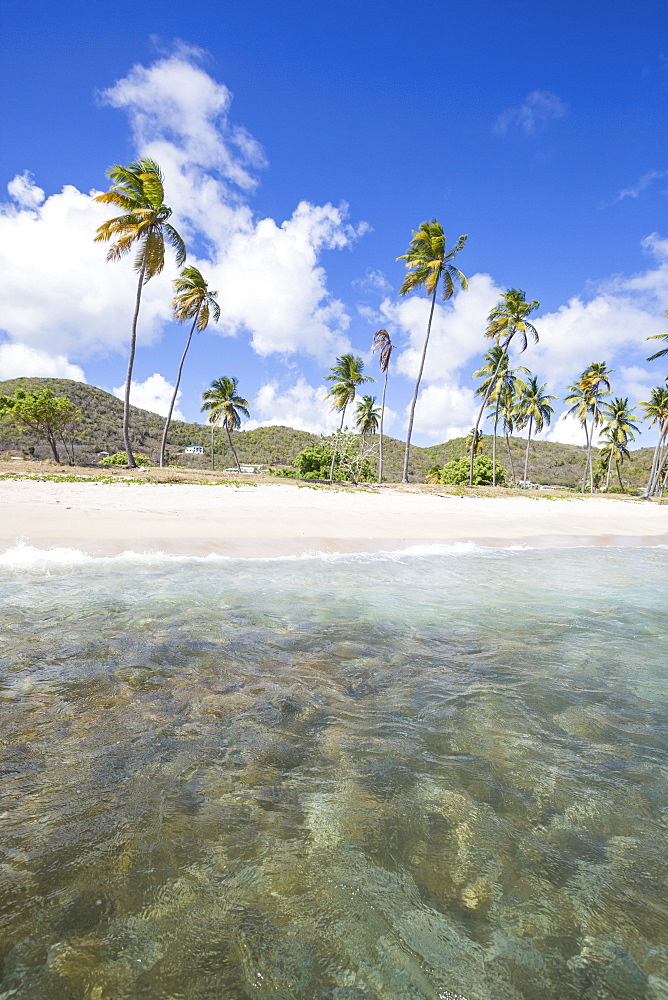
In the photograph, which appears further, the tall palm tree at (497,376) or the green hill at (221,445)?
the green hill at (221,445)

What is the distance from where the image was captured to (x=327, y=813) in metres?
2.05

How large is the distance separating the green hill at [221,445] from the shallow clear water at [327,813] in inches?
1899

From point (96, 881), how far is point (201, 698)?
1457mm

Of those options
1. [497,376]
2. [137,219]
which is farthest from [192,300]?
[497,376]

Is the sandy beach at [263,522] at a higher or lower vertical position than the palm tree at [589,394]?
lower

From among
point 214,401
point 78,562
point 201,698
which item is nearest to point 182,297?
point 214,401

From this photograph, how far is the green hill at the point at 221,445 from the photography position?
182 feet

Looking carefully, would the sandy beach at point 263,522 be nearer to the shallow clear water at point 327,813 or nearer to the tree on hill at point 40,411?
the shallow clear water at point 327,813

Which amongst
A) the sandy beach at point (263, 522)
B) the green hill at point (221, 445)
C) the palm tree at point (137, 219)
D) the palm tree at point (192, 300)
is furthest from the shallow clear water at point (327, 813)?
the green hill at point (221, 445)

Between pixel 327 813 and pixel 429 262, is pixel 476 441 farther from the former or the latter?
pixel 327 813

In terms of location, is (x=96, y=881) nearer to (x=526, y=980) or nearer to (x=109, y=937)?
(x=109, y=937)

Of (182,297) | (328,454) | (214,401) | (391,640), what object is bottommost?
(391,640)

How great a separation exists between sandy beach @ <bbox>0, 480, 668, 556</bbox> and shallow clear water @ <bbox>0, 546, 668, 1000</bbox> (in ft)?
15.5

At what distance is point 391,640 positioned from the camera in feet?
14.5
